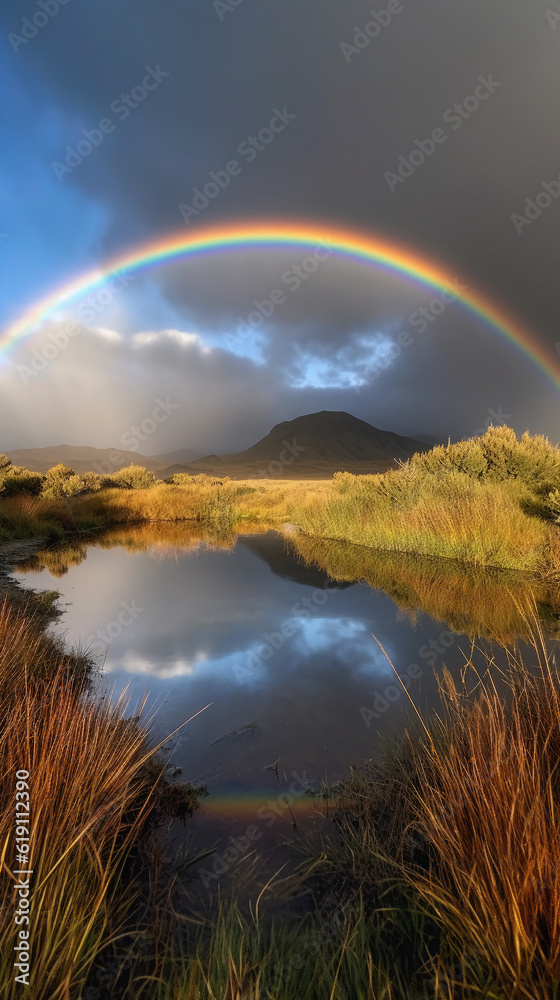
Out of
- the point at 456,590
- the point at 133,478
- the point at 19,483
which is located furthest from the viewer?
the point at 133,478

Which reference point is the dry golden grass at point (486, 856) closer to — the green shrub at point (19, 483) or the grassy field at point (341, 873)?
the grassy field at point (341, 873)

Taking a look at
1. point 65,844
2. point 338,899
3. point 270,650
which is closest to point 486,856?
point 338,899

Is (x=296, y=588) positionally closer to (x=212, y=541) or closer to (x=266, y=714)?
(x=266, y=714)

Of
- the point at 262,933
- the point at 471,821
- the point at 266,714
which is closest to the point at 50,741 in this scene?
the point at 262,933

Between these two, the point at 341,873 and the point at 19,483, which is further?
the point at 19,483

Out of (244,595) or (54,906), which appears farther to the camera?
(244,595)

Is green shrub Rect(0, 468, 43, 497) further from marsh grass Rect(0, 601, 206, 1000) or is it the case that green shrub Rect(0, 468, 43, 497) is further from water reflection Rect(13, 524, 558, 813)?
marsh grass Rect(0, 601, 206, 1000)

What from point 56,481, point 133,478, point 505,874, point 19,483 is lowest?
point 505,874

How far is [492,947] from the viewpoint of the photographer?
1575 millimetres

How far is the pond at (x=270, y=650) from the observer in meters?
3.60

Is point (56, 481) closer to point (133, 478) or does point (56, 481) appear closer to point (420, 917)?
point (133, 478)

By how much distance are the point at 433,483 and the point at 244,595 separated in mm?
7636

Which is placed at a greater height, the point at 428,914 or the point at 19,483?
the point at 19,483

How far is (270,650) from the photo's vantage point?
254 inches
